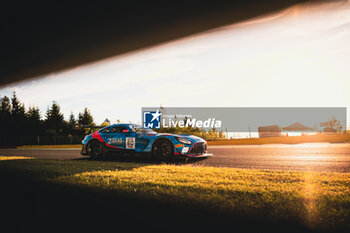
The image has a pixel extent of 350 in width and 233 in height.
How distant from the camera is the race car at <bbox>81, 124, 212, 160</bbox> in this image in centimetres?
795

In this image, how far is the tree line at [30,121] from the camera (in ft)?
165

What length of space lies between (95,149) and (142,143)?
229cm

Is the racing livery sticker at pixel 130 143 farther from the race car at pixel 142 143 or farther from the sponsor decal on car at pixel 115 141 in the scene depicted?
the sponsor decal on car at pixel 115 141

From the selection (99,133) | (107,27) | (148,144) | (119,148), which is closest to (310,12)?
(107,27)

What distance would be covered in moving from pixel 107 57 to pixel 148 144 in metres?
4.04

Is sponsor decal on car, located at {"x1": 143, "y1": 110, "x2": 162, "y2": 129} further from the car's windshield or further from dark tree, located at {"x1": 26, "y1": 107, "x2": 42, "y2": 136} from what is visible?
dark tree, located at {"x1": 26, "y1": 107, "x2": 42, "y2": 136}

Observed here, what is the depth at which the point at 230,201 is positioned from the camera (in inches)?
123

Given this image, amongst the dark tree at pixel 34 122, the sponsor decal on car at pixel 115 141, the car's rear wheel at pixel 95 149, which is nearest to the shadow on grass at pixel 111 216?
the sponsor decal on car at pixel 115 141

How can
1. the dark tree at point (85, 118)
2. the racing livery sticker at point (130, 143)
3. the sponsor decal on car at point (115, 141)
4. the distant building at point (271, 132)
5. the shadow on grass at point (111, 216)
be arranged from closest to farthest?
the shadow on grass at point (111, 216), the racing livery sticker at point (130, 143), the sponsor decal on car at point (115, 141), the distant building at point (271, 132), the dark tree at point (85, 118)

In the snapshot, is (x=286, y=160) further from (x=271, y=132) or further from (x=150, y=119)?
(x=271, y=132)

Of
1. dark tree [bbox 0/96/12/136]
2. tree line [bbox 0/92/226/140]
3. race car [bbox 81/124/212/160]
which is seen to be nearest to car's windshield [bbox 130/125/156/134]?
race car [bbox 81/124/212/160]

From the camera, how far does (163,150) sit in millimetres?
8141

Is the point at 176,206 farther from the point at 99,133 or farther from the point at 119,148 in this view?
the point at 99,133

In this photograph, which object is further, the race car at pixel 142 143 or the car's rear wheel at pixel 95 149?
the car's rear wheel at pixel 95 149
